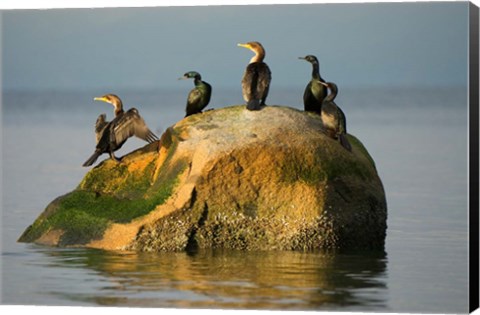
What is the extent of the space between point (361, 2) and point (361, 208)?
86.7 inches

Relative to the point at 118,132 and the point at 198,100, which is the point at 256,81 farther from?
the point at 118,132

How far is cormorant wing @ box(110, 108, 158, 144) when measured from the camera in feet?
59.3

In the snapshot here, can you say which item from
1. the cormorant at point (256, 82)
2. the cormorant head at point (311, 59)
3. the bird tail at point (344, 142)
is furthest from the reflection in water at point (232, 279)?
the cormorant head at point (311, 59)

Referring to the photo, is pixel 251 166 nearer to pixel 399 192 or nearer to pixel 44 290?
pixel 44 290

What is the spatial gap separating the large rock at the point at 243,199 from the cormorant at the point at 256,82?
166mm

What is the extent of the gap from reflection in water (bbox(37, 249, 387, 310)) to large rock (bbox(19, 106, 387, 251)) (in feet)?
0.73

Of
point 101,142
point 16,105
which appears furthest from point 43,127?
point 101,142

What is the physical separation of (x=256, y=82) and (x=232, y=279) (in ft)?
8.89

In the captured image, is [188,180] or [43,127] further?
[43,127]

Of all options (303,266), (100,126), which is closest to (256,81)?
(100,126)

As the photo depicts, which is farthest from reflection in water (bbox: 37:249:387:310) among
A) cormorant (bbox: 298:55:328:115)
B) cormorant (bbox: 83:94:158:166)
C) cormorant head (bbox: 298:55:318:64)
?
cormorant head (bbox: 298:55:318:64)

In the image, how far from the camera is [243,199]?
16781 millimetres

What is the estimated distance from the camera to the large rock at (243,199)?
16.7 meters

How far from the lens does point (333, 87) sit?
58.3 ft
